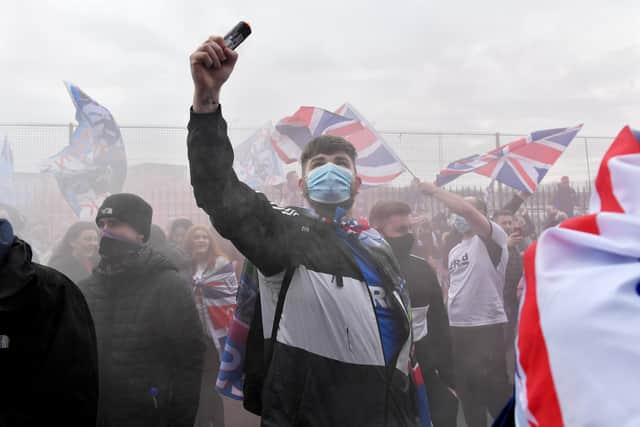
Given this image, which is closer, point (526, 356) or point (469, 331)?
point (526, 356)

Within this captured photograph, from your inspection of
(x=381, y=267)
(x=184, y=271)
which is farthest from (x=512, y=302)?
(x=381, y=267)

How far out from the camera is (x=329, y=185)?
2246 mm

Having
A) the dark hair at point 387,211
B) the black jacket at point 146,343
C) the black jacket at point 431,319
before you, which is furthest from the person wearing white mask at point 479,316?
the black jacket at point 146,343

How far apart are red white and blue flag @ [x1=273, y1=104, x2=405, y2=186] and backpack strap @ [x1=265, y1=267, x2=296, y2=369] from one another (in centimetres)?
329

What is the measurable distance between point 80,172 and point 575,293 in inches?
250

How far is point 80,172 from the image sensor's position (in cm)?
622

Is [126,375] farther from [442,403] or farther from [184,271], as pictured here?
[442,403]

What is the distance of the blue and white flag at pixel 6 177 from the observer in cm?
673

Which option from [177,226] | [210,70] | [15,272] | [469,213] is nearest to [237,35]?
[210,70]

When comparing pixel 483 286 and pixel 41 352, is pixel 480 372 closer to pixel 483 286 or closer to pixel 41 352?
pixel 483 286

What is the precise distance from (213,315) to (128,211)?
1.49 m

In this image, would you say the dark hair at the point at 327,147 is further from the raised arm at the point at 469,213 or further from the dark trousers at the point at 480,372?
the dark trousers at the point at 480,372

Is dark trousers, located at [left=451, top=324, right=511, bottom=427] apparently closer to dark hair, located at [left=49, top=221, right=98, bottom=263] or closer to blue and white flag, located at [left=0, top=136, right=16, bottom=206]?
dark hair, located at [left=49, top=221, right=98, bottom=263]

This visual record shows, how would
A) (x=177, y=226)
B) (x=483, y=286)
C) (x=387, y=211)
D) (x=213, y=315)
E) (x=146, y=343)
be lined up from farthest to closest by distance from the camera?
(x=177, y=226)
(x=483, y=286)
(x=213, y=315)
(x=387, y=211)
(x=146, y=343)
